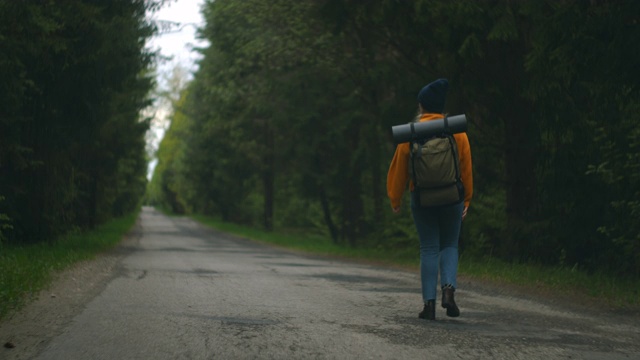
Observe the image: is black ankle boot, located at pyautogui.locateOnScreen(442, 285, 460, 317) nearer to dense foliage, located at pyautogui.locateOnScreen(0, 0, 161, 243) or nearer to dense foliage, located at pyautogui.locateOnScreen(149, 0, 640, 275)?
dense foliage, located at pyautogui.locateOnScreen(149, 0, 640, 275)

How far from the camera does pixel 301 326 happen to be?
19.7ft

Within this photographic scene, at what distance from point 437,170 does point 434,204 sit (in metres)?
0.29

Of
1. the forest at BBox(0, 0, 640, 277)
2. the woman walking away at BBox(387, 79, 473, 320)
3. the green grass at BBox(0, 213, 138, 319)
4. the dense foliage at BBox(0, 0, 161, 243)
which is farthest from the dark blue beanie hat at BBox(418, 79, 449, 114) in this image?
the dense foliage at BBox(0, 0, 161, 243)

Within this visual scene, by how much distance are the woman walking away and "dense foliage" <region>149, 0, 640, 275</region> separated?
3745mm

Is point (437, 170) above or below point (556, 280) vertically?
above

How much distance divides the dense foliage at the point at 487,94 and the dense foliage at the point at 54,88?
4234mm

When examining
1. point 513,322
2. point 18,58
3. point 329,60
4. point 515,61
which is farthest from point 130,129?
point 513,322

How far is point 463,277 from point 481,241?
5.47 m

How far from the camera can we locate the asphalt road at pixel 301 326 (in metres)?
5.11

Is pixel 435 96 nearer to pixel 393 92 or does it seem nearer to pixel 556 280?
pixel 556 280

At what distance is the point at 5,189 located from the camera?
17375mm

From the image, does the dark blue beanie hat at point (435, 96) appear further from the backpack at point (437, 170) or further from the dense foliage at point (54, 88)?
the dense foliage at point (54, 88)

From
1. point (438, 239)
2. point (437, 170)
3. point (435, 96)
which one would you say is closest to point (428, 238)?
point (438, 239)

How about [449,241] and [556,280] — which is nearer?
[449,241]
